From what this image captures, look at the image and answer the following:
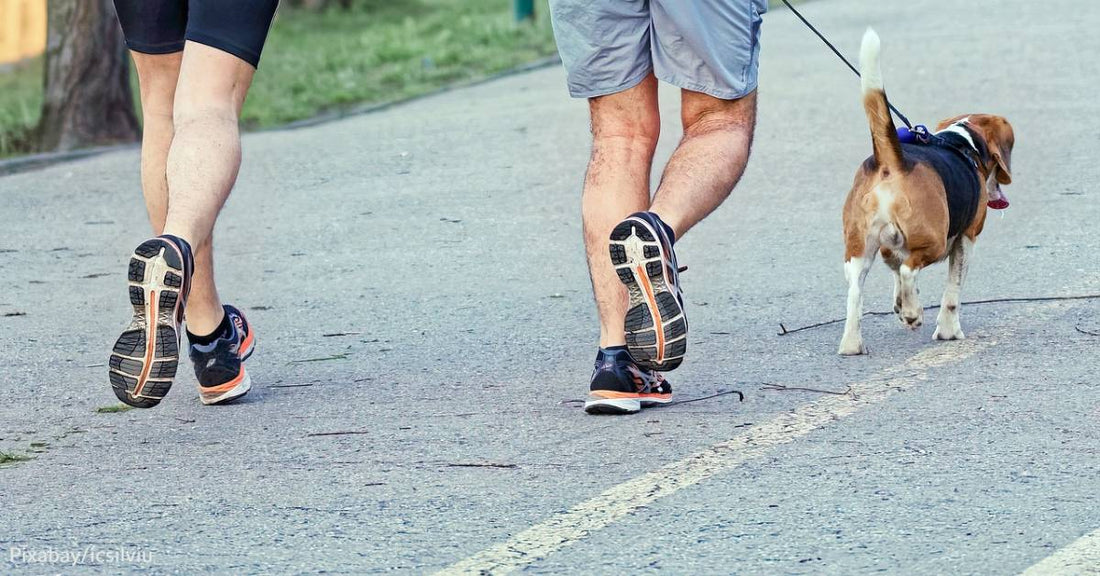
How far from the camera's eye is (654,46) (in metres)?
A: 4.14

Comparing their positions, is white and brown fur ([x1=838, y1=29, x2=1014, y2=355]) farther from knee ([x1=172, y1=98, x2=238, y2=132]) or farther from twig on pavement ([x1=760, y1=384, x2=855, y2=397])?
knee ([x1=172, y1=98, x2=238, y2=132])

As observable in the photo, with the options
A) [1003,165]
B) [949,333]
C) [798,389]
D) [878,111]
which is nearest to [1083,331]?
[949,333]

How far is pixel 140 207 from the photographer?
325 inches

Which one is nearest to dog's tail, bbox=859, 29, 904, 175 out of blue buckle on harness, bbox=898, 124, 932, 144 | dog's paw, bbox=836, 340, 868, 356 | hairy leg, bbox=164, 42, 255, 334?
blue buckle on harness, bbox=898, 124, 932, 144

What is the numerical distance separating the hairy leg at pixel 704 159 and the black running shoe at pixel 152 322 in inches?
47.4

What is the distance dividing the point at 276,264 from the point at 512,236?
103cm

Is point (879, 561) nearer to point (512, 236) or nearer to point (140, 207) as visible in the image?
point (512, 236)

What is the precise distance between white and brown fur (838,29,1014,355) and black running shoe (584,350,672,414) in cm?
88

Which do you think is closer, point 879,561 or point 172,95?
point 879,561

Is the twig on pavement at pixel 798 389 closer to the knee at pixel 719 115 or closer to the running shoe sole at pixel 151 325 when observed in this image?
the knee at pixel 719 115

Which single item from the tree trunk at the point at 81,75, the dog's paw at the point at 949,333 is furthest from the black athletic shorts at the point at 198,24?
the tree trunk at the point at 81,75

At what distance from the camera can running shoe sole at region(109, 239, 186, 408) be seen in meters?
3.76

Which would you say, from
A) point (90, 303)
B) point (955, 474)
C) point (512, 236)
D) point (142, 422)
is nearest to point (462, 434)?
point (142, 422)

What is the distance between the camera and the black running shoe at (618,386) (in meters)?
4.10
